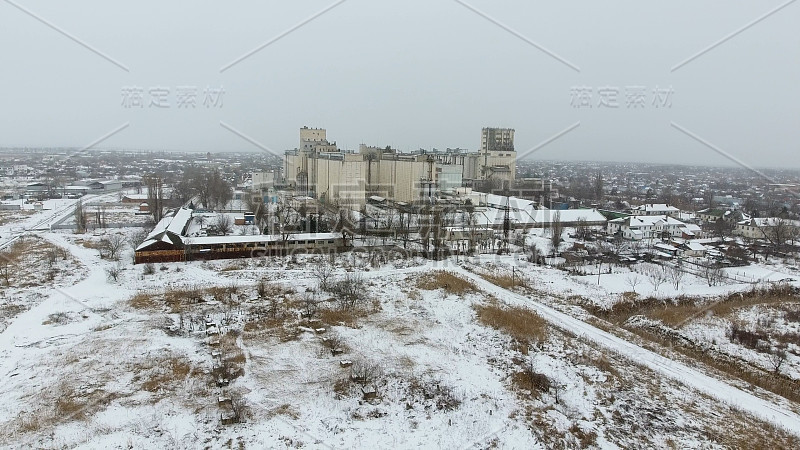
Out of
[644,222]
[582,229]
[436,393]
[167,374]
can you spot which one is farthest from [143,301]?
[644,222]

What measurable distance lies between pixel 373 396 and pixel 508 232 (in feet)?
56.0

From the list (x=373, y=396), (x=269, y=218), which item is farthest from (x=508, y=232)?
(x=373, y=396)

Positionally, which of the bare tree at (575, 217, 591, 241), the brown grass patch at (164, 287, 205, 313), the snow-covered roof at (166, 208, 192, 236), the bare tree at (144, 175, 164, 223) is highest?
the bare tree at (144, 175, 164, 223)

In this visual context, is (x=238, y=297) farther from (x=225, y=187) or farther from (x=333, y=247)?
(x=225, y=187)

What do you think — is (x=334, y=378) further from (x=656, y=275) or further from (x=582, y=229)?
(x=582, y=229)

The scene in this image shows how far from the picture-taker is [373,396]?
7.92 metres

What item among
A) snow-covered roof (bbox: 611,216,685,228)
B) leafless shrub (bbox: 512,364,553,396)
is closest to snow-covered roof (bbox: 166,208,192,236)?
leafless shrub (bbox: 512,364,553,396)

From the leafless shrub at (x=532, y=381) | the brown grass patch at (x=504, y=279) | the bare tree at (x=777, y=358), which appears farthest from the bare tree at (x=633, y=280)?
the leafless shrub at (x=532, y=381)

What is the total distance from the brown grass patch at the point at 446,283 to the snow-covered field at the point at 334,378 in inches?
10.7

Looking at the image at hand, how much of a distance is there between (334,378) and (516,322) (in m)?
4.99

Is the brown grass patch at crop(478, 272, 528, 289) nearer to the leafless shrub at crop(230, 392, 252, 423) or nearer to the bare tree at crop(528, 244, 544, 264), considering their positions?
the bare tree at crop(528, 244, 544, 264)

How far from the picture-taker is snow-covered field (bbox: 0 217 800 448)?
689 cm

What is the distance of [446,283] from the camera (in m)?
14.4

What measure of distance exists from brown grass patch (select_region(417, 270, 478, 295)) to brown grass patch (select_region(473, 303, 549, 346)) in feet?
4.41
